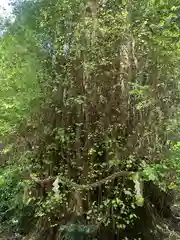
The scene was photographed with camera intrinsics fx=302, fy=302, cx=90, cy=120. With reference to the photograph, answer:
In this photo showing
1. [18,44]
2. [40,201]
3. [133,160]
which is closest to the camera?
[133,160]

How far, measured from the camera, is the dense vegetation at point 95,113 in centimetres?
393

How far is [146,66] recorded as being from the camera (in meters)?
4.11

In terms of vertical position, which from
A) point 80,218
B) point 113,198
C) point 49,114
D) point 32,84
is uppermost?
point 32,84

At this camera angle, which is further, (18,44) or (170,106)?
(18,44)

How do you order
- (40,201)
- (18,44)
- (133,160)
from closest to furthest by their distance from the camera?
(133,160)
(40,201)
(18,44)

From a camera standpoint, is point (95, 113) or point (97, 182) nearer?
point (97, 182)

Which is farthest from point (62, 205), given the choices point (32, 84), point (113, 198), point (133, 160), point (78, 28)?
point (78, 28)

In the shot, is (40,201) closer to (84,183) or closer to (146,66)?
(84,183)

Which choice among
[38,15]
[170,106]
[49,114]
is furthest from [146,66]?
[38,15]

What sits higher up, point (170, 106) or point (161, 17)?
point (161, 17)

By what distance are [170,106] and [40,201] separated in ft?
7.36

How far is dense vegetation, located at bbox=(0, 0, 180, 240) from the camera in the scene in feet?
12.9

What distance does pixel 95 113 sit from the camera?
4180mm

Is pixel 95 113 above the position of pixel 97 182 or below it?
above
